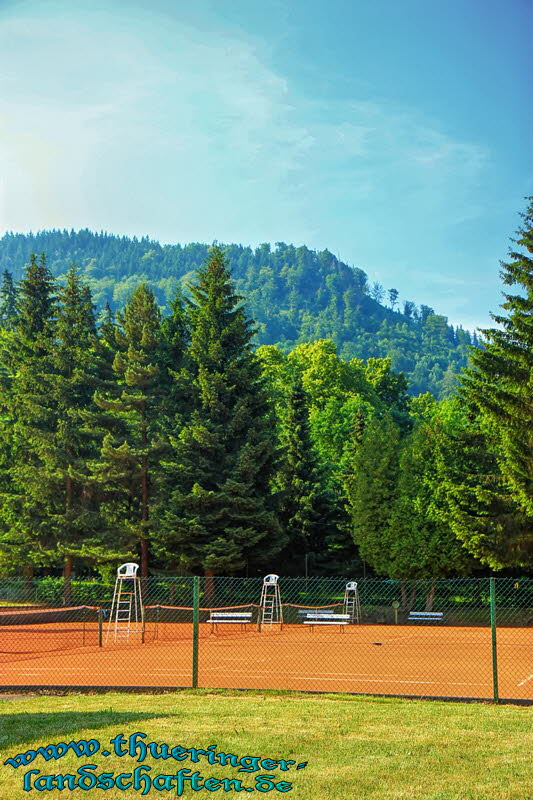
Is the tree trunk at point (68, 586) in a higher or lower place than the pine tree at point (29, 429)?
lower

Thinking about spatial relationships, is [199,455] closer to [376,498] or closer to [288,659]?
[376,498]

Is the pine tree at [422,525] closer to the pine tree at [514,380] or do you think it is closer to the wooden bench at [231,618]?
the pine tree at [514,380]

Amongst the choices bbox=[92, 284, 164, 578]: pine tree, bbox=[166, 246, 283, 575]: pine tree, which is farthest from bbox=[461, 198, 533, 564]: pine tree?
bbox=[92, 284, 164, 578]: pine tree

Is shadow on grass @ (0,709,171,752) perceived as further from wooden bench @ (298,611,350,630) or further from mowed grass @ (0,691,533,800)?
wooden bench @ (298,611,350,630)

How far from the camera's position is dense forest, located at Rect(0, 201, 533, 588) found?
102 feet

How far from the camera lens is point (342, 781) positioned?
6.80m

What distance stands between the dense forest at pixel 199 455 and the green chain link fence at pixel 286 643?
1.76 meters

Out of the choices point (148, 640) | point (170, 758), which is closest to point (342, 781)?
point (170, 758)

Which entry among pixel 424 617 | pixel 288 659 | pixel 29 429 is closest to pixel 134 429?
pixel 29 429

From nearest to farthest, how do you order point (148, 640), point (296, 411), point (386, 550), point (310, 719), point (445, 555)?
point (310, 719) < point (148, 640) < point (445, 555) < point (386, 550) < point (296, 411)

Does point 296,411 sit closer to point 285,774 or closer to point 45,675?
point 45,675

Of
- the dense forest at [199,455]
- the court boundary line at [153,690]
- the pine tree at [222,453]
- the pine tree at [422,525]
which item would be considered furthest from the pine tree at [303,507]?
the court boundary line at [153,690]

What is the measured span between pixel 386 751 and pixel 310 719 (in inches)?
71.7

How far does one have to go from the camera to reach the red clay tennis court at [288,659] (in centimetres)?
1413
